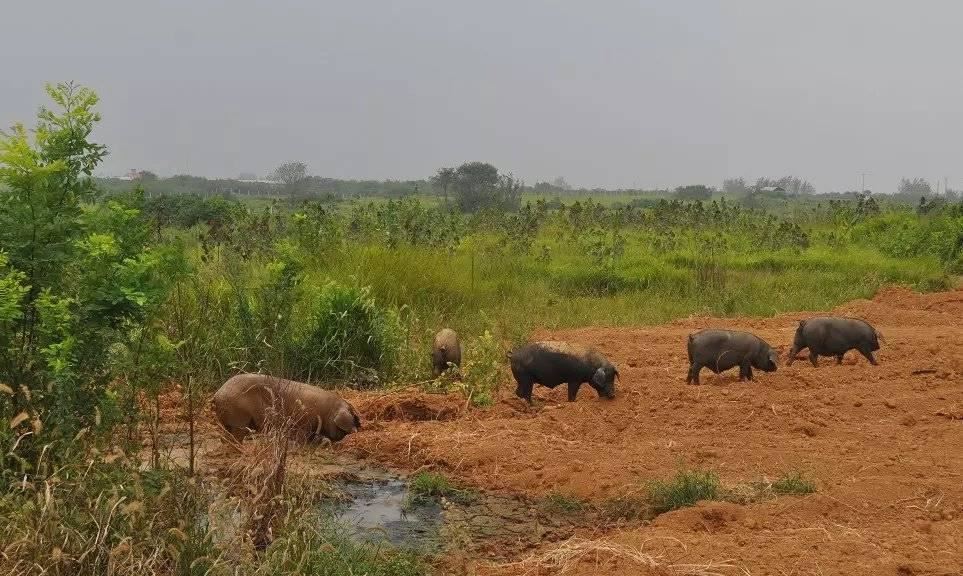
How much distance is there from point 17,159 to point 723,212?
21013mm

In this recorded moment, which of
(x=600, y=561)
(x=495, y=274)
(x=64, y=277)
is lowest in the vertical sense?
(x=600, y=561)

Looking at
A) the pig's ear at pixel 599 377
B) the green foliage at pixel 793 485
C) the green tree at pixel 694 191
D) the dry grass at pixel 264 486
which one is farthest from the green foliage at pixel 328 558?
the green tree at pixel 694 191

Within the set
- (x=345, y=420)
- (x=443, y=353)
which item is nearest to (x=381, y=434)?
(x=345, y=420)

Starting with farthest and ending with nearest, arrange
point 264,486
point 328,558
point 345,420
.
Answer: point 345,420, point 264,486, point 328,558

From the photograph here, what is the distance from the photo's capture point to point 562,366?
29.6 feet

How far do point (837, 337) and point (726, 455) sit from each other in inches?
159

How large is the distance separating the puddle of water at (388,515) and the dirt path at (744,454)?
0.48 meters

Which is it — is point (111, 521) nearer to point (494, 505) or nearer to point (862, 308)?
point (494, 505)

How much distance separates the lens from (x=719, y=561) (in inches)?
195

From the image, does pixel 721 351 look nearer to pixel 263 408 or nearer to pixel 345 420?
pixel 345 420

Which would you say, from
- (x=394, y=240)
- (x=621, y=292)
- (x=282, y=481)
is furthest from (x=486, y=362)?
(x=621, y=292)

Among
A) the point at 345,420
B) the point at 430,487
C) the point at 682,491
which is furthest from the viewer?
the point at 345,420

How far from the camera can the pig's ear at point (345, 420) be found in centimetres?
750

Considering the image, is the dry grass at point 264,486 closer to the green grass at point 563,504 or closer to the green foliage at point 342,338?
the green grass at point 563,504
